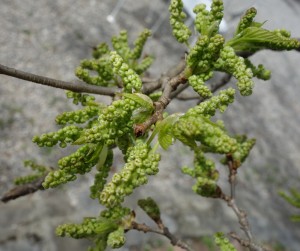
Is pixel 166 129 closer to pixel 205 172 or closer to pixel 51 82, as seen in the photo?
pixel 51 82

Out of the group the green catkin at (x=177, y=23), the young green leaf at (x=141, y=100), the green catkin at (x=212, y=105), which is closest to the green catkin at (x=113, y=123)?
the young green leaf at (x=141, y=100)

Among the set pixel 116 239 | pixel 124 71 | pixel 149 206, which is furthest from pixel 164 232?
pixel 124 71

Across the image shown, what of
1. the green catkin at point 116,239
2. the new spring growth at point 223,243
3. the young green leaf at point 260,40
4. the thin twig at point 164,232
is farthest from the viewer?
the thin twig at point 164,232

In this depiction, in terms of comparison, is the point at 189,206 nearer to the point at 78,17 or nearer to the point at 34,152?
the point at 34,152

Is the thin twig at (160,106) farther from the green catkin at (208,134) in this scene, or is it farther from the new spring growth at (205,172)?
the new spring growth at (205,172)

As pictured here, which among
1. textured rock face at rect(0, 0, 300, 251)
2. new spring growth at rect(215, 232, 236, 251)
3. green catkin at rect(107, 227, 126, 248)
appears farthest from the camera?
textured rock face at rect(0, 0, 300, 251)

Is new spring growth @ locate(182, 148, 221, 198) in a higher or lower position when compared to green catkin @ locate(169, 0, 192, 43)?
lower

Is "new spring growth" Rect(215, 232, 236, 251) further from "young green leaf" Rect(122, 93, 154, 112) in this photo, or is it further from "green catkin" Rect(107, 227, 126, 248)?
"young green leaf" Rect(122, 93, 154, 112)

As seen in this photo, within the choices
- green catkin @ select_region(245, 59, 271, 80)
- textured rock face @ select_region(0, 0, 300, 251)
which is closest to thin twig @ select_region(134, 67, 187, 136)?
green catkin @ select_region(245, 59, 271, 80)
